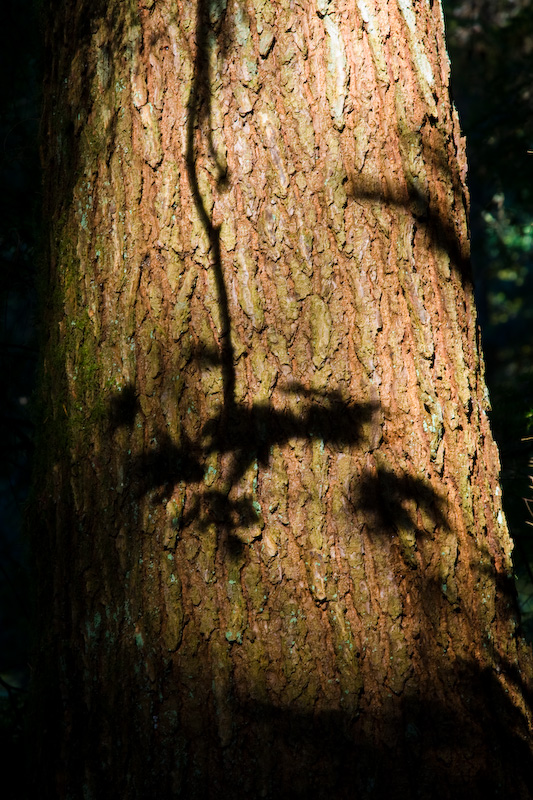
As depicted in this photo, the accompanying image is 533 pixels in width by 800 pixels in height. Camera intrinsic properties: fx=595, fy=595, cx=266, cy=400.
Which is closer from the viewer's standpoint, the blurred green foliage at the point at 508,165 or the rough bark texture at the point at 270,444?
the rough bark texture at the point at 270,444

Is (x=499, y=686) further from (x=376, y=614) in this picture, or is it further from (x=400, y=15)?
(x=400, y=15)

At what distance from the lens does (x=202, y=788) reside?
131 centimetres

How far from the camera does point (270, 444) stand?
141cm

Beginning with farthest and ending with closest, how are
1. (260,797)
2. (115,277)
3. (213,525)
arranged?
(115,277)
(213,525)
(260,797)

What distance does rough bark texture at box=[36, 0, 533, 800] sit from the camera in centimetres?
134

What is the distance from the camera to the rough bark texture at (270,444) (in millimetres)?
1343

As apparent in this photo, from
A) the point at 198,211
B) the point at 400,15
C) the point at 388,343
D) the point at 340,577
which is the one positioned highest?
the point at 400,15

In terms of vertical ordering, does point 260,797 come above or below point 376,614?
below

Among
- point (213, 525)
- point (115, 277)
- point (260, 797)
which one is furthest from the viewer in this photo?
point (115, 277)

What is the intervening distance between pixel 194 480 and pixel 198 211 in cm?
66

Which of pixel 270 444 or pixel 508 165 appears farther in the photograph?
pixel 508 165

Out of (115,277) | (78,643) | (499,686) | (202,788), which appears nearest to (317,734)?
(202,788)

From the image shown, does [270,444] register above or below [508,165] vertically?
below

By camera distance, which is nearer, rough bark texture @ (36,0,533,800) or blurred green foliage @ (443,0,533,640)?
rough bark texture @ (36,0,533,800)
